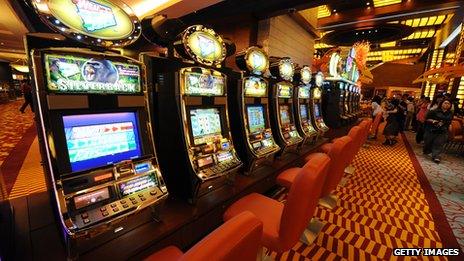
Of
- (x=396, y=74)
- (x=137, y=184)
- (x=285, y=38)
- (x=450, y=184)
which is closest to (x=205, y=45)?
(x=137, y=184)

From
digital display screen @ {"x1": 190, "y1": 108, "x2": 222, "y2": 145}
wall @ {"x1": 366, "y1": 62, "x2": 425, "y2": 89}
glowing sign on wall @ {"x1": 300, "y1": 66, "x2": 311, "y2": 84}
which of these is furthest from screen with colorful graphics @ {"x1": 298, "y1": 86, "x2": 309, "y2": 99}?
wall @ {"x1": 366, "y1": 62, "x2": 425, "y2": 89}

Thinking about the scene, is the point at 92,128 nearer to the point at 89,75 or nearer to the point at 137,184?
the point at 89,75

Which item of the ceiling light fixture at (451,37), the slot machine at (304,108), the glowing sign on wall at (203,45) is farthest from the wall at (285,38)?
the ceiling light fixture at (451,37)

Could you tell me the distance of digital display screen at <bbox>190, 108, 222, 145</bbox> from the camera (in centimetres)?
216

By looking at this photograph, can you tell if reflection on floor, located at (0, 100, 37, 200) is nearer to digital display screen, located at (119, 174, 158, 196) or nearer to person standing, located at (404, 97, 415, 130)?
digital display screen, located at (119, 174, 158, 196)

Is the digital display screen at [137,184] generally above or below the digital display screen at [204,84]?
below

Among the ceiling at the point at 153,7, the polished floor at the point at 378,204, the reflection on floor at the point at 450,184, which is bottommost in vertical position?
the reflection on floor at the point at 450,184

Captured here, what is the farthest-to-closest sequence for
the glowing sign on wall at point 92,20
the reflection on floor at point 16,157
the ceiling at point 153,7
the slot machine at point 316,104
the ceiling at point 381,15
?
the ceiling at point 381,15 → the ceiling at point 153,7 → the slot machine at point 316,104 → the reflection on floor at point 16,157 → the glowing sign on wall at point 92,20

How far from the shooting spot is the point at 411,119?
39.7ft

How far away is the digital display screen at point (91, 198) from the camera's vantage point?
1314 mm

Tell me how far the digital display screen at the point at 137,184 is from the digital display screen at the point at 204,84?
787mm

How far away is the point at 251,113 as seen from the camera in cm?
305

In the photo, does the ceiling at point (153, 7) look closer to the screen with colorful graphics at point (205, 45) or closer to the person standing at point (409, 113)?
the screen with colorful graphics at point (205, 45)

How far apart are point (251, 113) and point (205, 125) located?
929mm
